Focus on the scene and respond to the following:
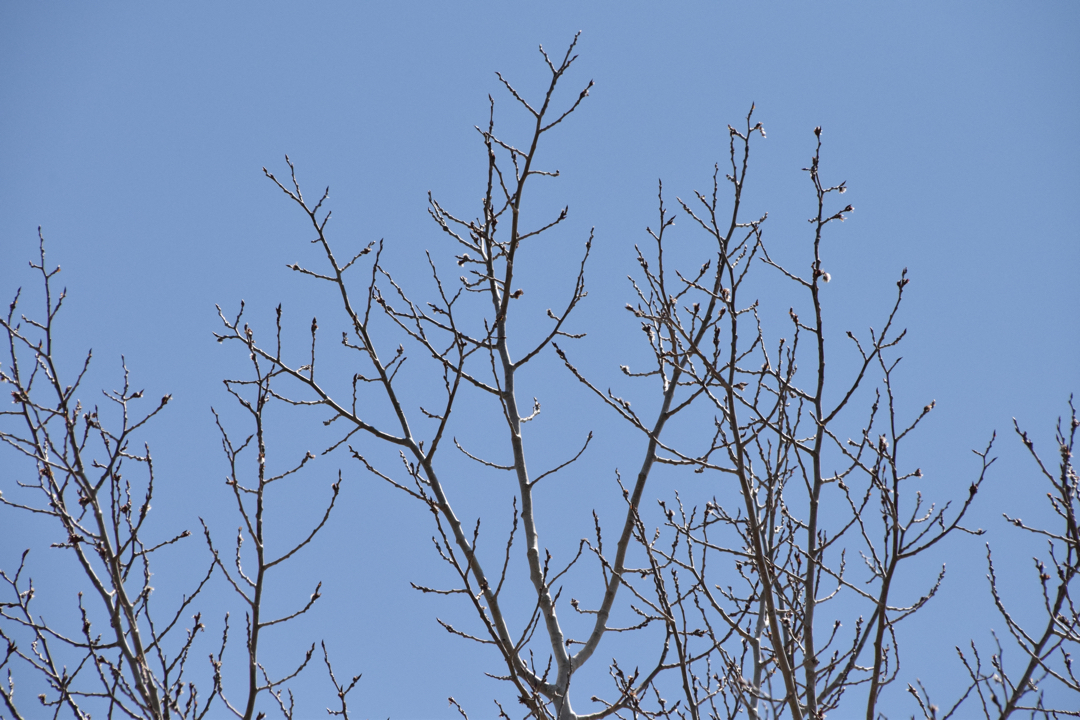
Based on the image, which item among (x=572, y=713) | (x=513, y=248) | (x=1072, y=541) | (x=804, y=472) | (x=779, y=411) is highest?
(x=513, y=248)

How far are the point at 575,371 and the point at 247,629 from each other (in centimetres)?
174

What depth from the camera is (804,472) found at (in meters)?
2.77

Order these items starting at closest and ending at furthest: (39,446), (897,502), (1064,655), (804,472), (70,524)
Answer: (897,502) < (804,472) < (70,524) < (39,446) < (1064,655)

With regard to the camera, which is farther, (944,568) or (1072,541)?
(944,568)

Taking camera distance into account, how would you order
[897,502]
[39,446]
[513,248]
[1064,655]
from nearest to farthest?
[897,502]
[39,446]
[1064,655]
[513,248]

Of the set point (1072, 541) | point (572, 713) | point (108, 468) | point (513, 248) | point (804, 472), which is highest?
point (513, 248)

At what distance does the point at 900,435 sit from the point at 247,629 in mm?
2634

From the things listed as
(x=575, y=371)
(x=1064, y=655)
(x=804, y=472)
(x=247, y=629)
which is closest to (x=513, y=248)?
(x=575, y=371)

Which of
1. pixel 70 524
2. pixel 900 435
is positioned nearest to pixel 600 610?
pixel 900 435

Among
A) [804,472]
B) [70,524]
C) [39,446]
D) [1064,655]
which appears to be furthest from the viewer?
[1064,655]

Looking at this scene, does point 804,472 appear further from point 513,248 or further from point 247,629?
point 247,629

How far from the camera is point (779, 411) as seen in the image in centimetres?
346

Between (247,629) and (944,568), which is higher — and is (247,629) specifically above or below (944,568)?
below

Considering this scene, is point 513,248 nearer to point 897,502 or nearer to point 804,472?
point 804,472
